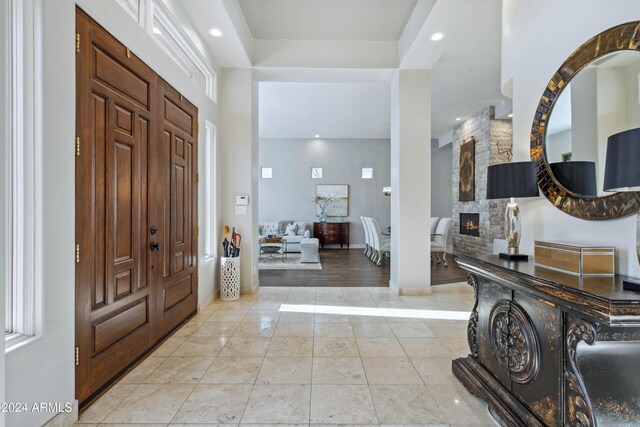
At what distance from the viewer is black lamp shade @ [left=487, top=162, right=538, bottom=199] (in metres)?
1.82

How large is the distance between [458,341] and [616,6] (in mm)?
2591

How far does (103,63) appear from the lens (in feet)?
6.42

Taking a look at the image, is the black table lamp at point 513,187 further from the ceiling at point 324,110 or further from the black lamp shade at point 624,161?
the ceiling at point 324,110

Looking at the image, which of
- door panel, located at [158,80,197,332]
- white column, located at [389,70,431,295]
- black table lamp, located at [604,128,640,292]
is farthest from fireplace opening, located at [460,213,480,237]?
black table lamp, located at [604,128,640,292]

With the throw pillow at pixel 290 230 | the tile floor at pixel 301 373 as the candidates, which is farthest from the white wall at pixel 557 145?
the throw pillow at pixel 290 230

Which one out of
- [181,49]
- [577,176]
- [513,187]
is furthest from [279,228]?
[577,176]

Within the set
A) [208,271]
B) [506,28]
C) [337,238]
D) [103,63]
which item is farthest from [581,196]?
[337,238]

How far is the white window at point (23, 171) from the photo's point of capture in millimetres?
1424

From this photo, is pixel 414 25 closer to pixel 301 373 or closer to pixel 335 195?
pixel 301 373

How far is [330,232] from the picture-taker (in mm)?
9578

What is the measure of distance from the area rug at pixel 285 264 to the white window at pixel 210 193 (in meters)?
2.40

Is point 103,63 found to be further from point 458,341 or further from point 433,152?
point 433,152

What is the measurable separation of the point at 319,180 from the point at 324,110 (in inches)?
121

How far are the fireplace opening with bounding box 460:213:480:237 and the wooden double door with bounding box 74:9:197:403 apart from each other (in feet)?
22.0
